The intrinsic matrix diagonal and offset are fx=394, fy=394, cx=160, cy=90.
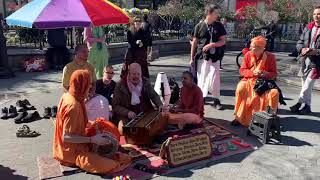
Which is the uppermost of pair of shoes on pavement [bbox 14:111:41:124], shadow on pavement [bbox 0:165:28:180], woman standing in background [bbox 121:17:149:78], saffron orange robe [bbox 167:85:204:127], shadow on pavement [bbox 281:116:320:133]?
woman standing in background [bbox 121:17:149:78]

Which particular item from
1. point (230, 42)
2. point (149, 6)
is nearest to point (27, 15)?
point (230, 42)

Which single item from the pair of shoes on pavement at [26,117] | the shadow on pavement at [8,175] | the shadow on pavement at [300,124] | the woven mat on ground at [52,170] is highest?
the pair of shoes on pavement at [26,117]

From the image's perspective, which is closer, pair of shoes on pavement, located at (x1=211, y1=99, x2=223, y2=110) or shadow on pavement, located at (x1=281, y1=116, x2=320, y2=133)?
shadow on pavement, located at (x1=281, y1=116, x2=320, y2=133)

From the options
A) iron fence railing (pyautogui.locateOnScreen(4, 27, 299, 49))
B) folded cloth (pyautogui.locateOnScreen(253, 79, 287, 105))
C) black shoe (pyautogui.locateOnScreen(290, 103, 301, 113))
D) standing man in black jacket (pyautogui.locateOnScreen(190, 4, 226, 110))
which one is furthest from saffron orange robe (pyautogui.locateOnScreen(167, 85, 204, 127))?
iron fence railing (pyautogui.locateOnScreen(4, 27, 299, 49))

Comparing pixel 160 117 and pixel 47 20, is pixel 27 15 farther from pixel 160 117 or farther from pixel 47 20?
pixel 160 117

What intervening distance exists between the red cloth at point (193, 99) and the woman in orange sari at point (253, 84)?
74 centimetres

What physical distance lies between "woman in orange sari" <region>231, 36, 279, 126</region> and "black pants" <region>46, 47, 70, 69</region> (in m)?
6.87

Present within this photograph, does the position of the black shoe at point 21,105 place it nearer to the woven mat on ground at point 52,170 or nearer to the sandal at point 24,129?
the sandal at point 24,129

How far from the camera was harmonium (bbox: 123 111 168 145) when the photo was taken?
215 inches

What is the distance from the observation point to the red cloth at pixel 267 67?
22.3ft

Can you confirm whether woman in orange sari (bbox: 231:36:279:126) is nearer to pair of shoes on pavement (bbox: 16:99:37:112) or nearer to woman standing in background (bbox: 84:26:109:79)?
woman standing in background (bbox: 84:26:109:79)

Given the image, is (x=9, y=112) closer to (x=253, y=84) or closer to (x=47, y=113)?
(x=47, y=113)

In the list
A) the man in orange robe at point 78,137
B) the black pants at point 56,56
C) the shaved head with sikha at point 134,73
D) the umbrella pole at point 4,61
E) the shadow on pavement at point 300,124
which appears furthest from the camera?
the black pants at point 56,56

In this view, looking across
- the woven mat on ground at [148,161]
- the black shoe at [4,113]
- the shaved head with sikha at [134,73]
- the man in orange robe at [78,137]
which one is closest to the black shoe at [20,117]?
the black shoe at [4,113]
